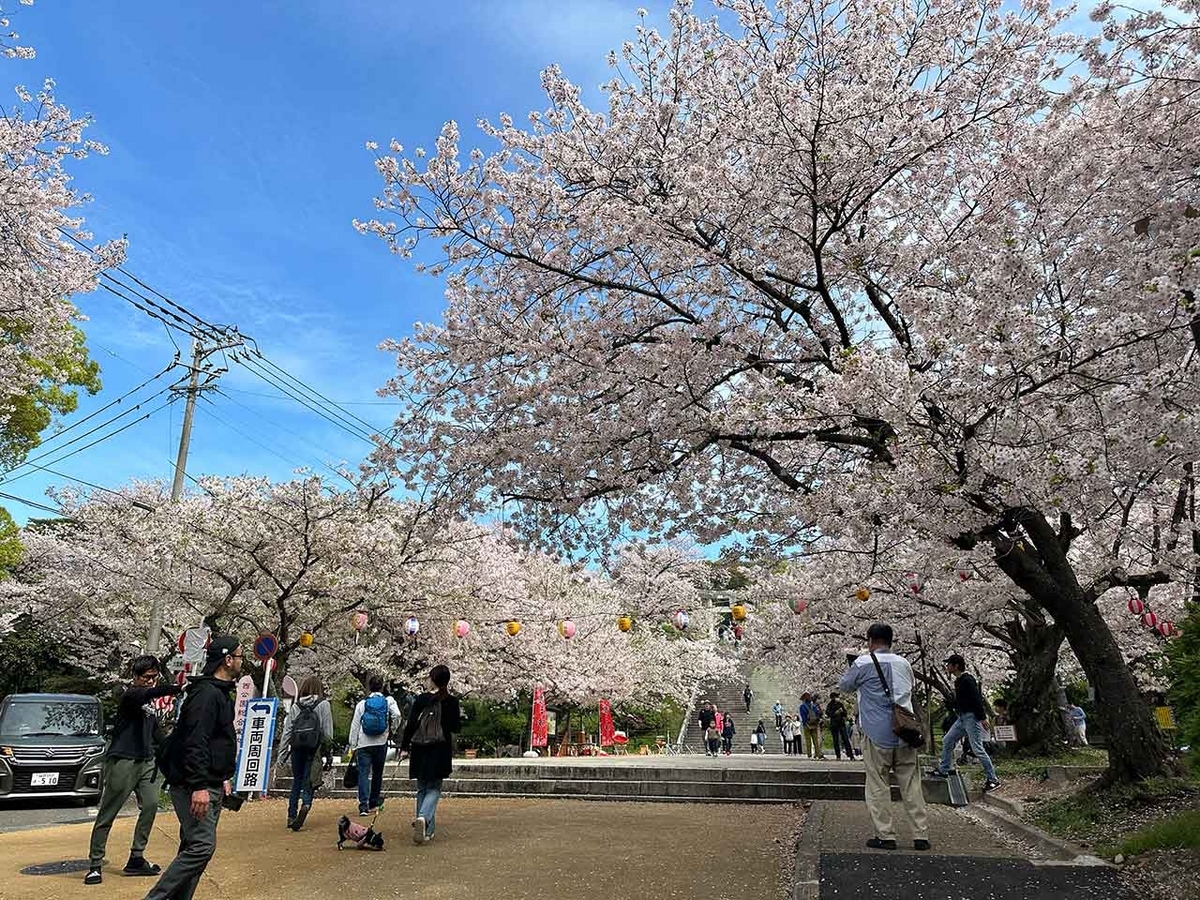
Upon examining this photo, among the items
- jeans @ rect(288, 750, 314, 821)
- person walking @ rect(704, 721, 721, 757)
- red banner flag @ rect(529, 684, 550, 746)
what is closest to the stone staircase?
jeans @ rect(288, 750, 314, 821)

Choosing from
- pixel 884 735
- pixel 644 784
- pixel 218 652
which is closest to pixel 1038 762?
pixel 644 784

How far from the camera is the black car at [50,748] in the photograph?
11781 millimetres

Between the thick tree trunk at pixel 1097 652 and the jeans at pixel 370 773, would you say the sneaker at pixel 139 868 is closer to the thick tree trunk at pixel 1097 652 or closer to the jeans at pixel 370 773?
the jeans at pixel 370 773

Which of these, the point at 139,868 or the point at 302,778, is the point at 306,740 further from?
the point at 139,868

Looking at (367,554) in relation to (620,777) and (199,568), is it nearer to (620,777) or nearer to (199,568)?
(199,568)

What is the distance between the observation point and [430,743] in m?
6.79

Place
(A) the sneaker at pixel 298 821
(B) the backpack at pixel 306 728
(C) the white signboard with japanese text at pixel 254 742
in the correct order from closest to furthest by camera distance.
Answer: (A) the sneaker at pixel 298 821
(B) the backpack at pixel 306 728
(C) the white signboard with japanese text at pixel 254 742

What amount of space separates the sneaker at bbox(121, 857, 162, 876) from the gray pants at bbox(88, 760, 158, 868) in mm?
41

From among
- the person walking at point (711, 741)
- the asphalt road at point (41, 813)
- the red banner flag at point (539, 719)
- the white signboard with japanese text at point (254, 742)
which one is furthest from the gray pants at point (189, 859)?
the person walking at point (711, 741)

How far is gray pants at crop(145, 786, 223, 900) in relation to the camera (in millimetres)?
3898

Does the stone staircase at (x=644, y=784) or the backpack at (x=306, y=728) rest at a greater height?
the backpack at (x=306, y=728)

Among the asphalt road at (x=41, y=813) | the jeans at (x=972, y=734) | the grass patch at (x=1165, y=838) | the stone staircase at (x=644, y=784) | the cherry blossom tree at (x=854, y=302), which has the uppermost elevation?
the cherry blossom tree at (x=854, y=302)

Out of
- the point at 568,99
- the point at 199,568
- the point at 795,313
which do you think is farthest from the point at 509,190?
the point at 199,568

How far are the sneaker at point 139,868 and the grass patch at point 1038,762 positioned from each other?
33.4 ft
